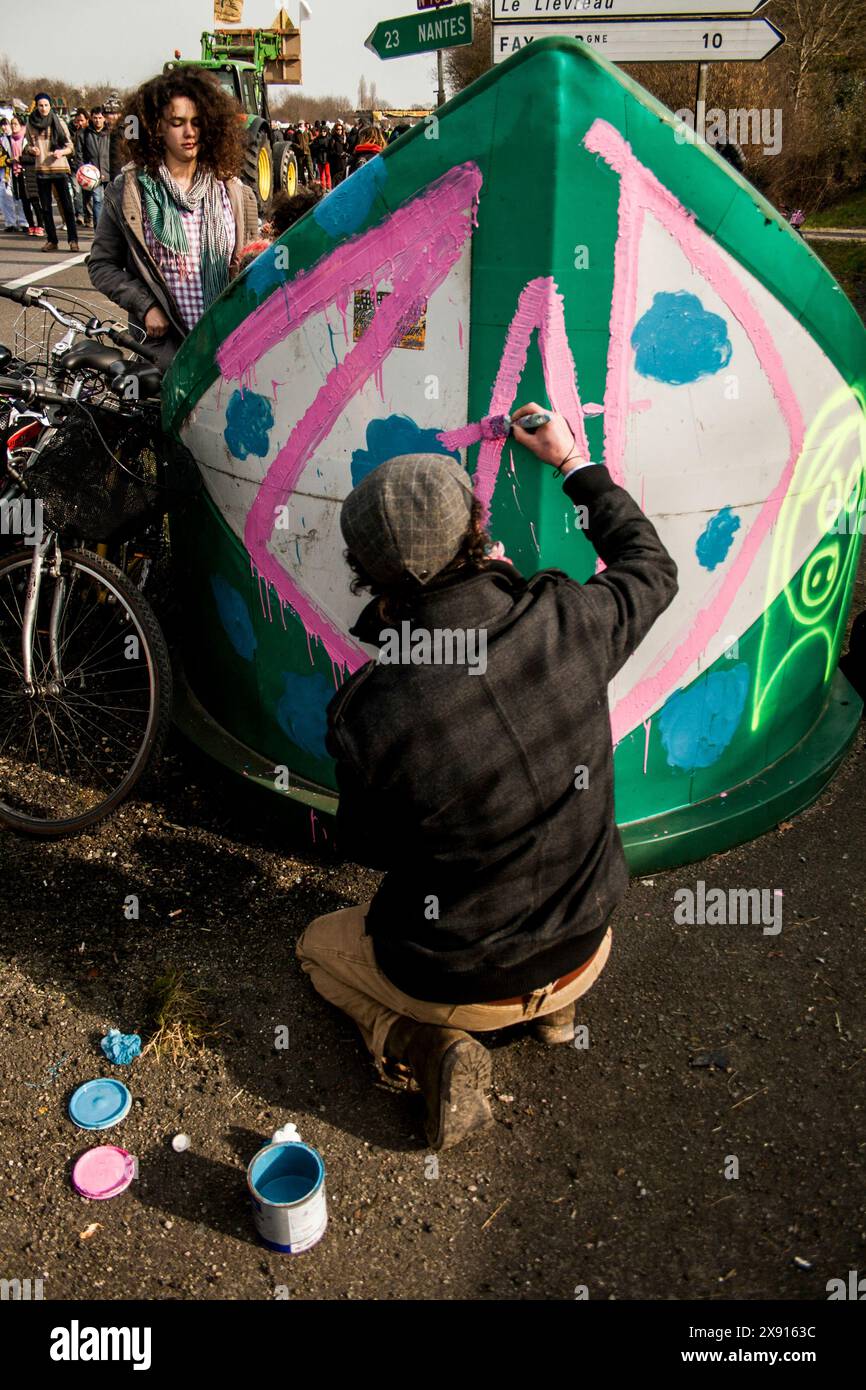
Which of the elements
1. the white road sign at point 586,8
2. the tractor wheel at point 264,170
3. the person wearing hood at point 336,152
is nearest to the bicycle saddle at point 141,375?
the white road sign at point 586,8

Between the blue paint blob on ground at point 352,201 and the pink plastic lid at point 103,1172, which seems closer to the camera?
the pink plastic lid at point 103,1172

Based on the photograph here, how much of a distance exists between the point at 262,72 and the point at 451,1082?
2268cm

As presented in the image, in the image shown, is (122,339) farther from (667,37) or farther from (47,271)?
(47,271)

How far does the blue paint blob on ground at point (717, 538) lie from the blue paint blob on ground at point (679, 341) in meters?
0.37

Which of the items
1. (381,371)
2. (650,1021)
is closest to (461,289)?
(381,371)

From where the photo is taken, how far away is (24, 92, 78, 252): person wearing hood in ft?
45.6

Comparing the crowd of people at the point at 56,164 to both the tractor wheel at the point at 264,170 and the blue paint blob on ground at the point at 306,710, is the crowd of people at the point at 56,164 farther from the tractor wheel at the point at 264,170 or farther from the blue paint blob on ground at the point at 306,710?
the blue paint blob on ground at the point at 306,710

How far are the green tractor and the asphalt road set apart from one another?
647 inches

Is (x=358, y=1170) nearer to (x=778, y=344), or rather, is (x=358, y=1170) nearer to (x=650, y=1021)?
(x=650, y=1021)

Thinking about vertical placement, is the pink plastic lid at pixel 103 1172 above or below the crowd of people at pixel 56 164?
below

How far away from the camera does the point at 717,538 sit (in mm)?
2799

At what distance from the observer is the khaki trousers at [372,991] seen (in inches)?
90.8

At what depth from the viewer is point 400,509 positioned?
1834 millimetres

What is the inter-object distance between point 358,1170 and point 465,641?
1.20 m
